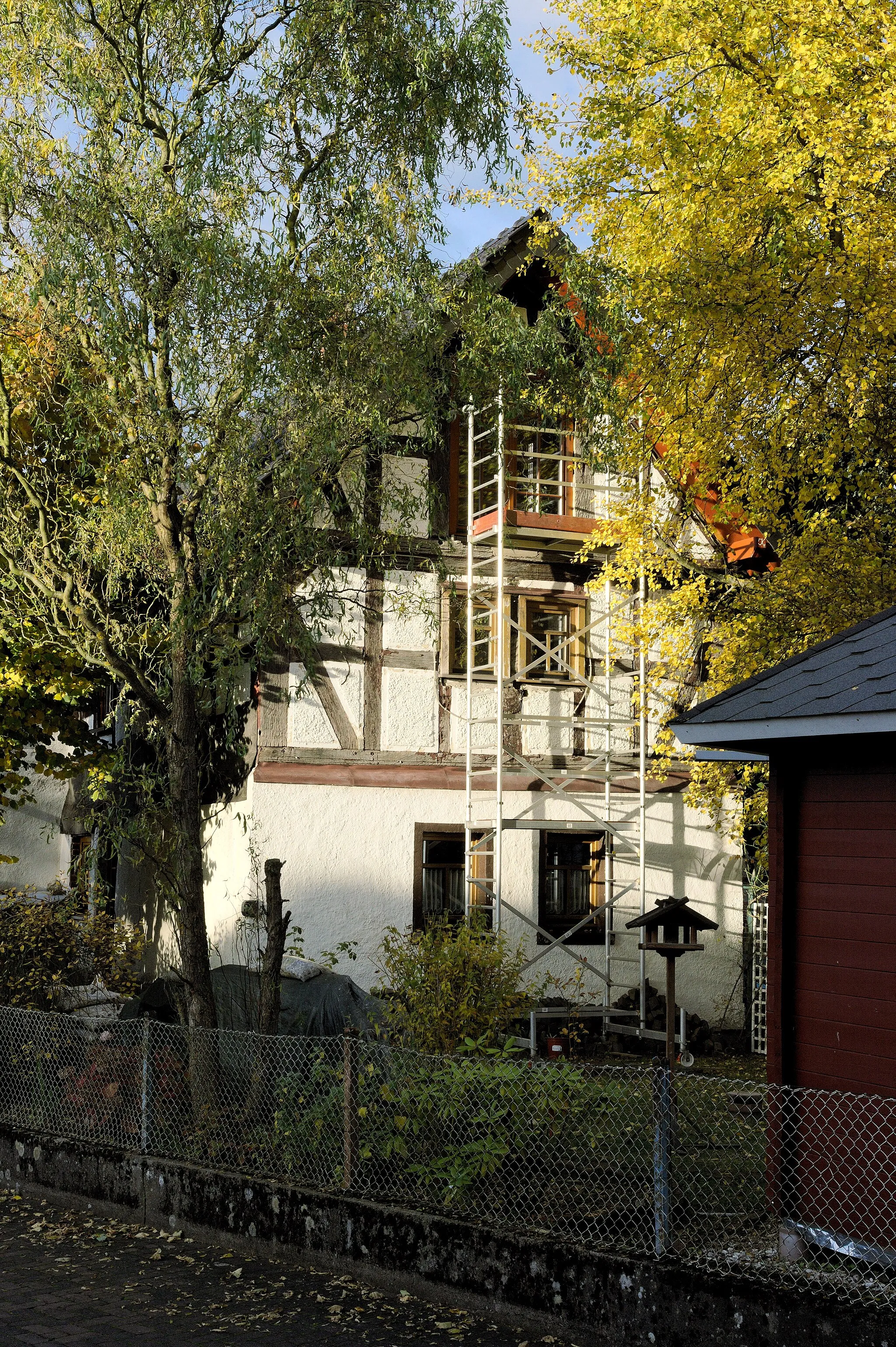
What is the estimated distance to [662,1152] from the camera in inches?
254

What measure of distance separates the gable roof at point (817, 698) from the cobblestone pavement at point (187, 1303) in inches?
120

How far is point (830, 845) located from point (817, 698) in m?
0.83

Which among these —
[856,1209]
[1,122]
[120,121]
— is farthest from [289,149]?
[856,1209]

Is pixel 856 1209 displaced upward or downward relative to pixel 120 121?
downward

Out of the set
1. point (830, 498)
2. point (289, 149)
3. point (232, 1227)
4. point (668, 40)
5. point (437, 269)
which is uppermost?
point (668, 40)

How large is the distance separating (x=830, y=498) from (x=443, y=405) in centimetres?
440

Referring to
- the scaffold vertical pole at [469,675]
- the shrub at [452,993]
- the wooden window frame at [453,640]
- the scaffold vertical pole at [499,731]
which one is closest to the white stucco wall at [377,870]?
the scaffold vertical pole at [469,675]

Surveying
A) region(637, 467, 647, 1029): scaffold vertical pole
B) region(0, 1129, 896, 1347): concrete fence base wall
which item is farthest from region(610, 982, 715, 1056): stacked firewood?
region(0, 1129, 896, 1347): concrete fence base wall

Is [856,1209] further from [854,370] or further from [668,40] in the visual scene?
[668,40]

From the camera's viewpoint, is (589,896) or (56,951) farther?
(589,896)

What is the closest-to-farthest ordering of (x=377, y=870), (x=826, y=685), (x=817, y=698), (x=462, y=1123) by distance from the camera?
(x=817, y=698) < (x=826, y=685) < (x=462, y=1123) < (x=377, y=870)

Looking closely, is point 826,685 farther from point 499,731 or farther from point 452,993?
point 499,731

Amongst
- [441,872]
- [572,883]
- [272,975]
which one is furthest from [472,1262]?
[572,883]

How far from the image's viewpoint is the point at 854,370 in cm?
1223
